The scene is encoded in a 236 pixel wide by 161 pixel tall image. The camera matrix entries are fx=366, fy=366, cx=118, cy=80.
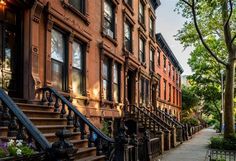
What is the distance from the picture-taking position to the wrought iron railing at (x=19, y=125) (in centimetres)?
701

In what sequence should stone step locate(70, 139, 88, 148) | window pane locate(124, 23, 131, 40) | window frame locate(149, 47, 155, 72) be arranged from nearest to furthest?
stone step locate(70, 139, 88, 148), window pane locate(124, 23, 131, 40), window frame locate(149, 47, 155, 72)

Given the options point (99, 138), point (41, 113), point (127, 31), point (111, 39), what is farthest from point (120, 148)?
point (127, 31)

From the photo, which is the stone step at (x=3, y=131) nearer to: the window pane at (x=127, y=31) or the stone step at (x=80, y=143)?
the stone step at (x=80, y=143)

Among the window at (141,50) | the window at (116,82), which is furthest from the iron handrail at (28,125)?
the window at (141,50)

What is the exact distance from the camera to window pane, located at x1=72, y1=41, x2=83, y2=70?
49.3 feet

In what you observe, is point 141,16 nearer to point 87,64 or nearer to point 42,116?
point 87,64

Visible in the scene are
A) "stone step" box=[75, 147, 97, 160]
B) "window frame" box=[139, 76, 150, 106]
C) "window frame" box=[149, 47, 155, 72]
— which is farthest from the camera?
"window frame" box=[149, 47, 155, 72]

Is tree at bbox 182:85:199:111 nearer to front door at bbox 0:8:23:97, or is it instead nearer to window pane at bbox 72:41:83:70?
window pane at bbox 72:41:83:70

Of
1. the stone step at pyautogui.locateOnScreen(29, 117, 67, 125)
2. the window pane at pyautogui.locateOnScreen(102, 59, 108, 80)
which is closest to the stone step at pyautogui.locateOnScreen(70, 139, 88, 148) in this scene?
the stone step at pyautogui.locateOnScreen(29, 117, 67, 125)

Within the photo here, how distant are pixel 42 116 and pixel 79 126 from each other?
1.41 metres

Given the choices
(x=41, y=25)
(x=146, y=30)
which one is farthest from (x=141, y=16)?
(x=41, y=25)

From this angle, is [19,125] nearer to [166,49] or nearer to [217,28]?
[217,28]

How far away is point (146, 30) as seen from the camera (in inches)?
1150

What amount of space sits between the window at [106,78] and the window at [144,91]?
7546 mm
